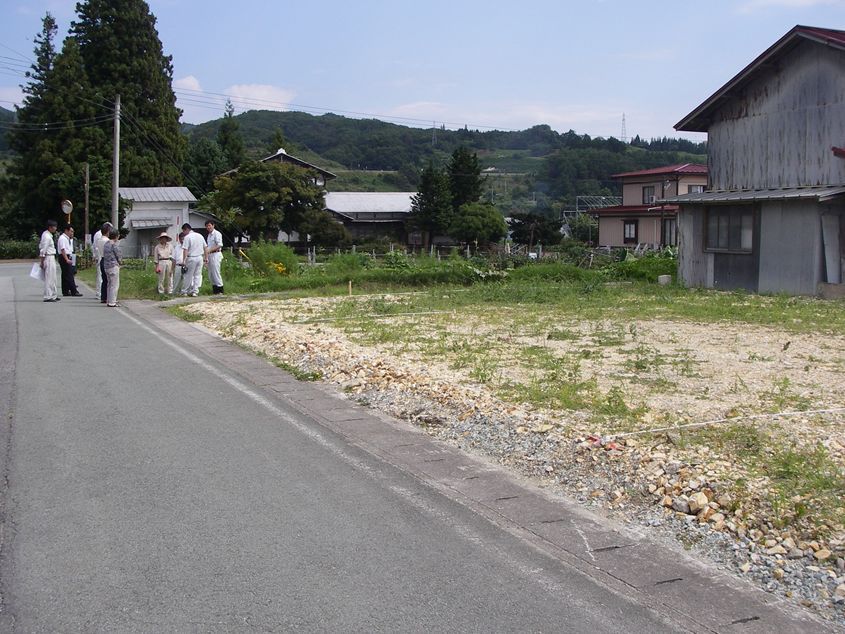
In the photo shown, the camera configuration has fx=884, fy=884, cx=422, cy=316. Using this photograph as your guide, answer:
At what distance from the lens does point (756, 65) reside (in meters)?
23.2

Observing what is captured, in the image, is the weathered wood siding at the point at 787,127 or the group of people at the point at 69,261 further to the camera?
the weathered wood siding at the point at 787,127

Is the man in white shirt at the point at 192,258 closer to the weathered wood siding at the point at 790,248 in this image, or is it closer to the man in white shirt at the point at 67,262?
the man in white shirt at the point at 67,262

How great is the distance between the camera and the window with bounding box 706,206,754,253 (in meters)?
23.8

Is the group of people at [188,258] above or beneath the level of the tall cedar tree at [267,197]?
beneath

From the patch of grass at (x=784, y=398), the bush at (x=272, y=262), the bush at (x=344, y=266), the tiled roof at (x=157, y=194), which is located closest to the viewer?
the patch of grass at (x=784, y=398)

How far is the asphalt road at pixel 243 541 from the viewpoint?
14.0 feet

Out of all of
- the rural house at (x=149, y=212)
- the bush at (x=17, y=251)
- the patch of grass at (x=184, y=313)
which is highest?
the rural house at (x=149, y=212)

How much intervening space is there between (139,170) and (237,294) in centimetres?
4245

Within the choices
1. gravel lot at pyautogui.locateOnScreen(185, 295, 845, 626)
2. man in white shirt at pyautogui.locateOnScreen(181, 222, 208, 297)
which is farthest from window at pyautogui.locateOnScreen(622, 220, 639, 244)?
gravel lot at pyautogui.locateOnScreen(185, 295, 845, 626)

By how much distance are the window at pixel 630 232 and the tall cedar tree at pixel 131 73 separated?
32.5 m

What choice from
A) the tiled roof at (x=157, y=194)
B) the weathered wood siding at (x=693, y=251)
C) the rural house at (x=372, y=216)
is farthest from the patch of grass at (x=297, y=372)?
the rural house at (x=372, y=216)

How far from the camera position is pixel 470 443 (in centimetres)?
765

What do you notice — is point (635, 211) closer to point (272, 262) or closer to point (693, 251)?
point (693, 251)

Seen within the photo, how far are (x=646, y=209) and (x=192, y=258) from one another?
4059 centimetres
